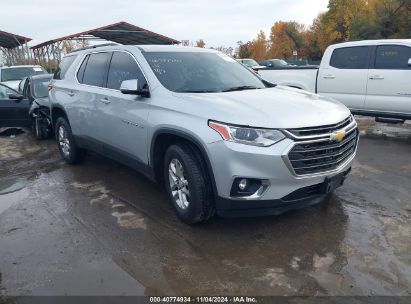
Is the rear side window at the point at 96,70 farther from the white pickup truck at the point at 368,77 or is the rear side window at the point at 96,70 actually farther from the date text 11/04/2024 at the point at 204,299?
the white pickup truck at the point at 368,77

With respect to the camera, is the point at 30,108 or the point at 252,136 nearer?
the point at 252,136

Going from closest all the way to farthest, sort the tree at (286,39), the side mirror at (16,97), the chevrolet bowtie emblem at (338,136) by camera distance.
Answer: the chevrolet bowtie emblem at (338,136)
the side mirror at (16,97)
the tree at (286,39)

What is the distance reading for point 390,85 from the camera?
8.05m

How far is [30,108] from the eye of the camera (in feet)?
31.1

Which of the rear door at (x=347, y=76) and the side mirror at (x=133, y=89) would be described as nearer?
the side mirror at (x=133, y=89)

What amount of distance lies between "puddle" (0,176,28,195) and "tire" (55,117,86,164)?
81 cm

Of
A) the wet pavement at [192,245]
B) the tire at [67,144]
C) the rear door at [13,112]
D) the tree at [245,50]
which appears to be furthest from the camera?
the tree at [245,50]

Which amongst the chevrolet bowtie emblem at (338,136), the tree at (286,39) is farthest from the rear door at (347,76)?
the tree at (286,39)

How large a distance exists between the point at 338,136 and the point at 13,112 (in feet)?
26.8

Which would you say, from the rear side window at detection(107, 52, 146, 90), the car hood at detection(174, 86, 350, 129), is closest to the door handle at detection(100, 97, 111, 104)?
the rear side window at detection(107, 52, 146, 90)

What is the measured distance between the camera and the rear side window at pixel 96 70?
5621 millimetres

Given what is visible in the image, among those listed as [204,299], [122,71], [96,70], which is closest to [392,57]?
[122,71]

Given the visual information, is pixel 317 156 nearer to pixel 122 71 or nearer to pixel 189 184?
pixel 189 184

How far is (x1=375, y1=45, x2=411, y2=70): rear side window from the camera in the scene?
7.90 metres
